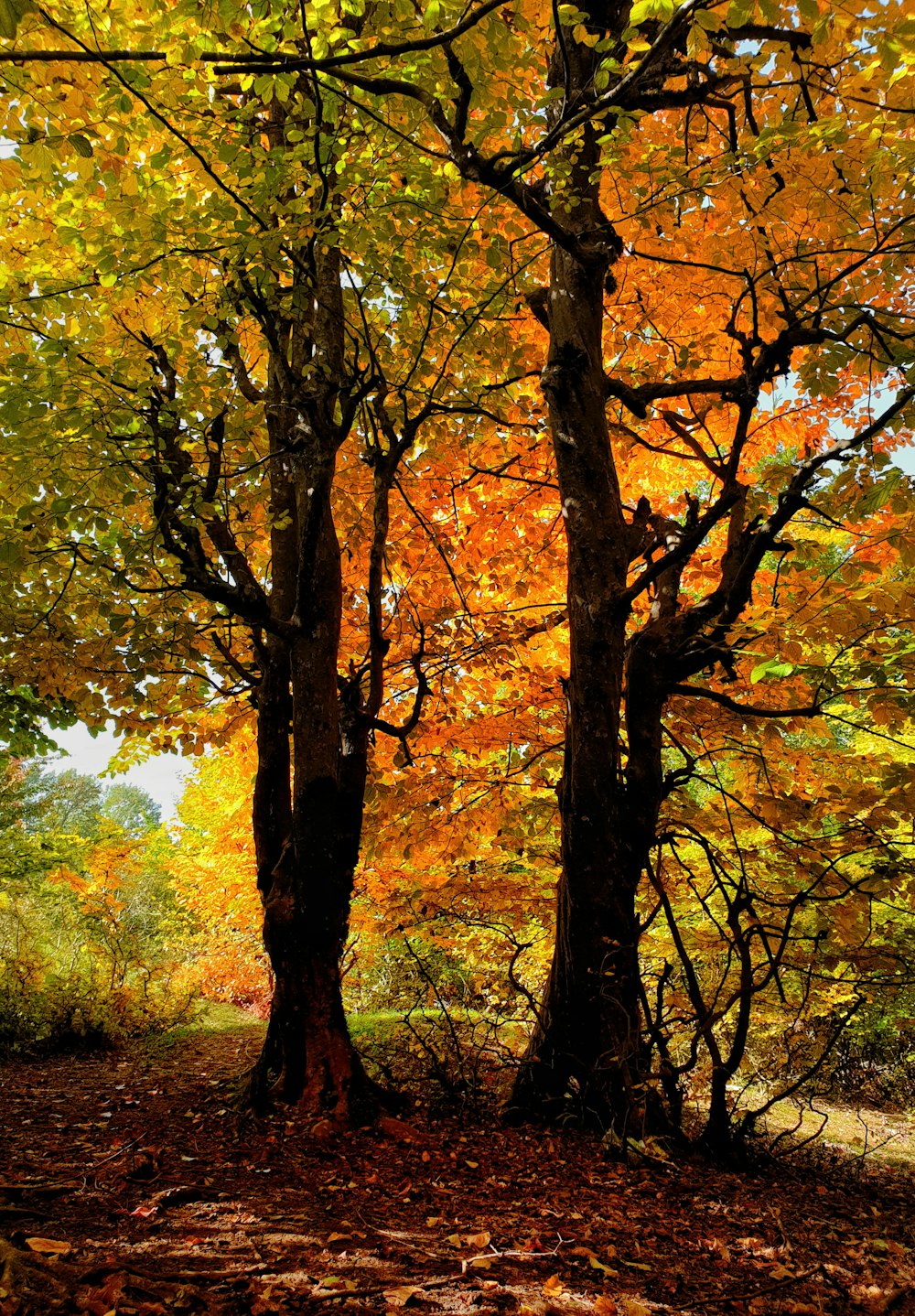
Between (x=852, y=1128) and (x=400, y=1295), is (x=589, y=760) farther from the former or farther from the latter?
(x=852, y=1128)

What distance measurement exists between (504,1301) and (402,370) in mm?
5124

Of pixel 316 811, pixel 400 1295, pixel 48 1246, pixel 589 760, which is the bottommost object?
pixel 400 1295

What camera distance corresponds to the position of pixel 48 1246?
67.7 inches

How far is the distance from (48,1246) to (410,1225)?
1.32 m

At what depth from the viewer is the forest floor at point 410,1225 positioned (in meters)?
1.79

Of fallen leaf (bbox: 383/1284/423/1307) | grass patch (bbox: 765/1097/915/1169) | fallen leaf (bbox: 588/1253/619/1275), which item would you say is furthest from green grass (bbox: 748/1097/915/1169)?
fallen leaf (bbox: 383/1284/423/1307)

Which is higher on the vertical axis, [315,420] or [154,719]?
[315,420]

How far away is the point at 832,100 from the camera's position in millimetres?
5289

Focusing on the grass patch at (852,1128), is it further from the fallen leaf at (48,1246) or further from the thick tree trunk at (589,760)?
the fallen leaf at (48,1246)

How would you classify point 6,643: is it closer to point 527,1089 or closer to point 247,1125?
point 247,1125

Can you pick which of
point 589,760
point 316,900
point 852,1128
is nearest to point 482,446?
point 589,760

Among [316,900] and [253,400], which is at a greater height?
[253,400]

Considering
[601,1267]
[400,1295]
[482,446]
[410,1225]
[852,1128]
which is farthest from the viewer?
[852,1128]

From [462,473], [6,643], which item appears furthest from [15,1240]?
[462,473]
